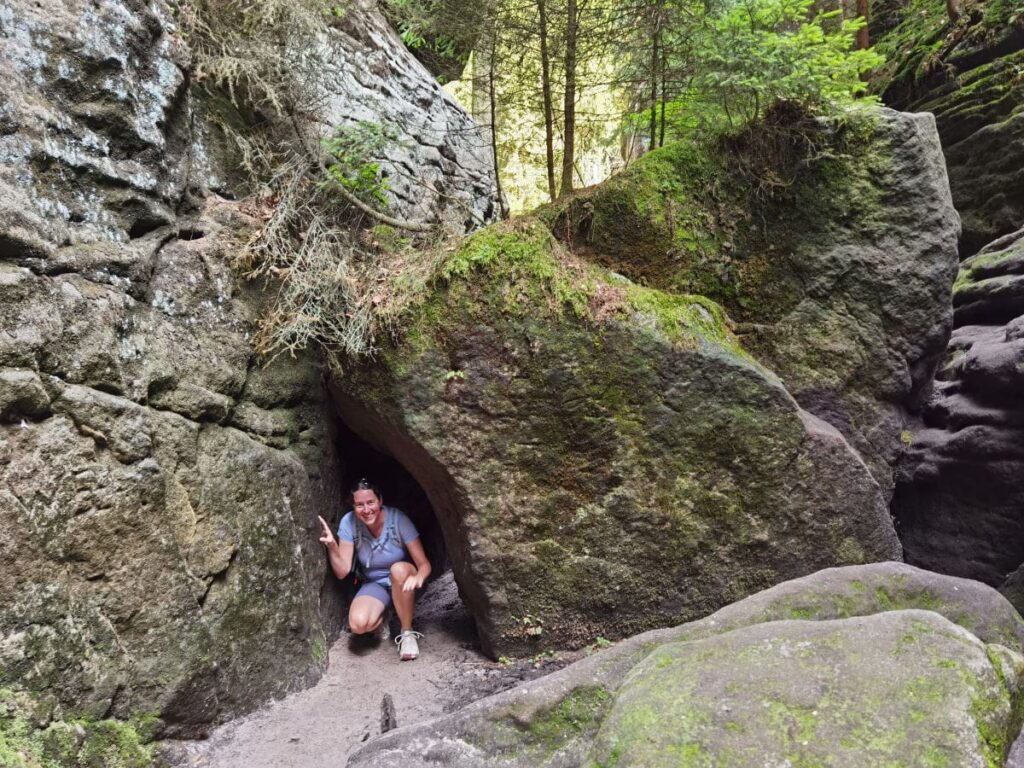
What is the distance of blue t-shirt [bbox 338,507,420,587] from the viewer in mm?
5656

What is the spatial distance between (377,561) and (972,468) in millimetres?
5789

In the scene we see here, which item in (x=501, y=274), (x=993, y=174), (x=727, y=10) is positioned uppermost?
(x=727, y=10)

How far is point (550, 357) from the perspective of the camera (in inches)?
196

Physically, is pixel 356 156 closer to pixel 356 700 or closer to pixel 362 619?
pixel 362 619

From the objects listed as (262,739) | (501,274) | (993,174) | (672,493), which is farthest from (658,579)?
(993,174)

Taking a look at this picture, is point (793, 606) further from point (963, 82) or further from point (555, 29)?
point (963, 82)

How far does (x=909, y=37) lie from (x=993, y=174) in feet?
11.0

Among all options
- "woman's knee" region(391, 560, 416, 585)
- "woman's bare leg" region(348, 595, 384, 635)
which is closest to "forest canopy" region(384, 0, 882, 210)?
"woman's knee" region(391, 560, 416, 585)

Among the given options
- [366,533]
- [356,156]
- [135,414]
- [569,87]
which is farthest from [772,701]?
[569,87]

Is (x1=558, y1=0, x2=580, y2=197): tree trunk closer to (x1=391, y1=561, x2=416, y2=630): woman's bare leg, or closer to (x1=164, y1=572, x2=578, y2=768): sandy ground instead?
(x1=391, y1=561, x2=416, y2=630): woman's bare leg

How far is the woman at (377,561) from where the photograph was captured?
5422 mm

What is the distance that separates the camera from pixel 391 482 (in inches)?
275

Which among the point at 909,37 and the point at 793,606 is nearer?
the point at 793,606

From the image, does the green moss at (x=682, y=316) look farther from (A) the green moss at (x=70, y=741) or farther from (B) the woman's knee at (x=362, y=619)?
(A) the green moss at (x=70, y=741)
